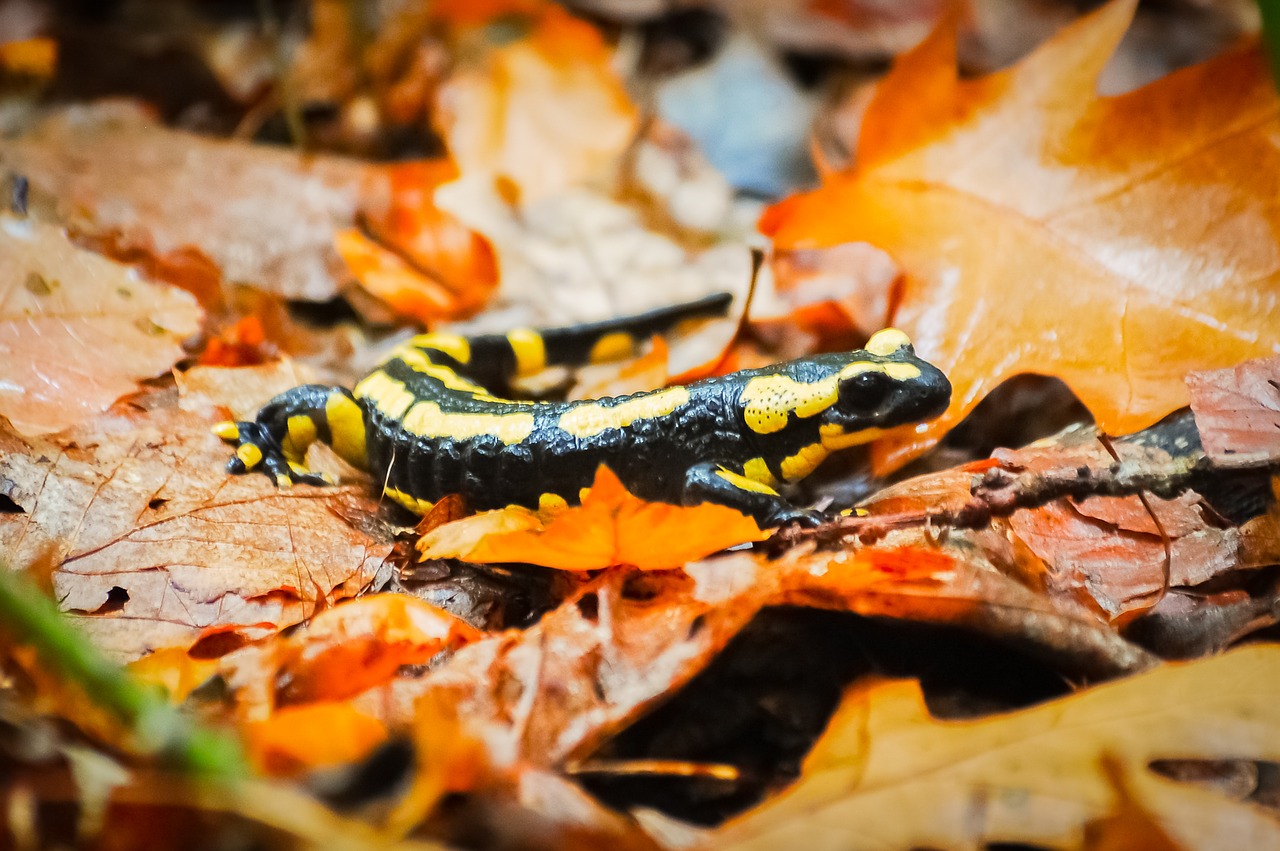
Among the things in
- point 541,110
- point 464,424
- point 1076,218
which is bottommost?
point 464,424

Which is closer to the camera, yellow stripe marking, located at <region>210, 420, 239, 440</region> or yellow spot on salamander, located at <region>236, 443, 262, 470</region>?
yellow spot on salamander, located at <region>236, 443, 262, 470</region>

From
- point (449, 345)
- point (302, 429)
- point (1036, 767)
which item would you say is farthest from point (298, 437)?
point (1036, 767)

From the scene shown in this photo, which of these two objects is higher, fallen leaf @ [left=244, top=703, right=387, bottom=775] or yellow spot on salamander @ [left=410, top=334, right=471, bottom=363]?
fallen leaf @ [left=244, top=703, right=387, bottom=775]

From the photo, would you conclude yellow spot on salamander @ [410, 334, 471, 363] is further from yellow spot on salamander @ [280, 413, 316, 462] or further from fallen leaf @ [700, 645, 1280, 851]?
fallen leaf @ [700, 645, 1280, 851]

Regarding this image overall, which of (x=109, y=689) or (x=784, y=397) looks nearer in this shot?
(x=109, y=689)

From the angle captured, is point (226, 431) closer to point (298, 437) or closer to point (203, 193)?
point (298, 437)

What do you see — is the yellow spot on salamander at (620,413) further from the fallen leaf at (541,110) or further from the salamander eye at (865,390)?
the fallen leaf at (541,110)

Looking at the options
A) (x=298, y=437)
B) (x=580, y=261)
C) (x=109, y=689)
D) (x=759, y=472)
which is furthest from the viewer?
(x=580, y=261)

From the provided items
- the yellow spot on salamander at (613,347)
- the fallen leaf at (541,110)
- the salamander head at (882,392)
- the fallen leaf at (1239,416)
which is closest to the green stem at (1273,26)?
the fallen leaf at (1239,416)

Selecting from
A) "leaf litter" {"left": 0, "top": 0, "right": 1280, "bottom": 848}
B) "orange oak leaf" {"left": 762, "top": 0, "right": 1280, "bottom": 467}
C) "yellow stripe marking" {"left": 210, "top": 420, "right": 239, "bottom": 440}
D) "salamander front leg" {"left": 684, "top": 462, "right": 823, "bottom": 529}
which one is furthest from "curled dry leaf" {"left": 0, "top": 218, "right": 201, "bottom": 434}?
"orange oak leaf" {"left": 762, "top": 0, "right": 1280, "bottom": 467}
